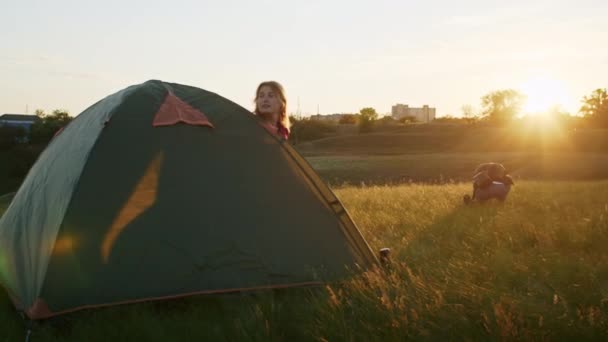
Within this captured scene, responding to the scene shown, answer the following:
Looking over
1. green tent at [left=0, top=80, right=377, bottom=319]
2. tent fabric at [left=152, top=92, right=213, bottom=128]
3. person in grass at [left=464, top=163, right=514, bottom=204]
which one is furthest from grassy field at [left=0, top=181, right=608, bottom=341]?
person in grass at [left=464, top=163, right=514, bottom=204]

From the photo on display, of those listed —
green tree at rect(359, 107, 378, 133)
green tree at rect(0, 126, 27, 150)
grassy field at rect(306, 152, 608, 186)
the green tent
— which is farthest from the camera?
green tree at rect(359, 107, 378, 133)

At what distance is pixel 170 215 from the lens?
4.62 metres

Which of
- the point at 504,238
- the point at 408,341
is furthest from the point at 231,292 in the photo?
the point at 504,238

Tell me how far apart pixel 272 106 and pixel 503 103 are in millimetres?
83964

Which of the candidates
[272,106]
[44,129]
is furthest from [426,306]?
[44,129]

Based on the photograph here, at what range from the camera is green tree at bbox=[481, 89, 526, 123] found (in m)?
82.4

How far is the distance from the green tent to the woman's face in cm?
41

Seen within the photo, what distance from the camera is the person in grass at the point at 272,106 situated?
5.77 m

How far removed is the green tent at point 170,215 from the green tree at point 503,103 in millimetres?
80951

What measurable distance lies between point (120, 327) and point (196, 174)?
1405mm

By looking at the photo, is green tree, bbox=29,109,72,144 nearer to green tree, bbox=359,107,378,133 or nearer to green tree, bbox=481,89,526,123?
green tree, bbox=359,107,378,133

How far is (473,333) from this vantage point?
3.25 meters

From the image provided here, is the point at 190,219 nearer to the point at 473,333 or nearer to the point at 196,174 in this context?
the point at 196,174

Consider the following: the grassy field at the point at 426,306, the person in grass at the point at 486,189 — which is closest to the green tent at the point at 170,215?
the grassy field at the point at 426,306
